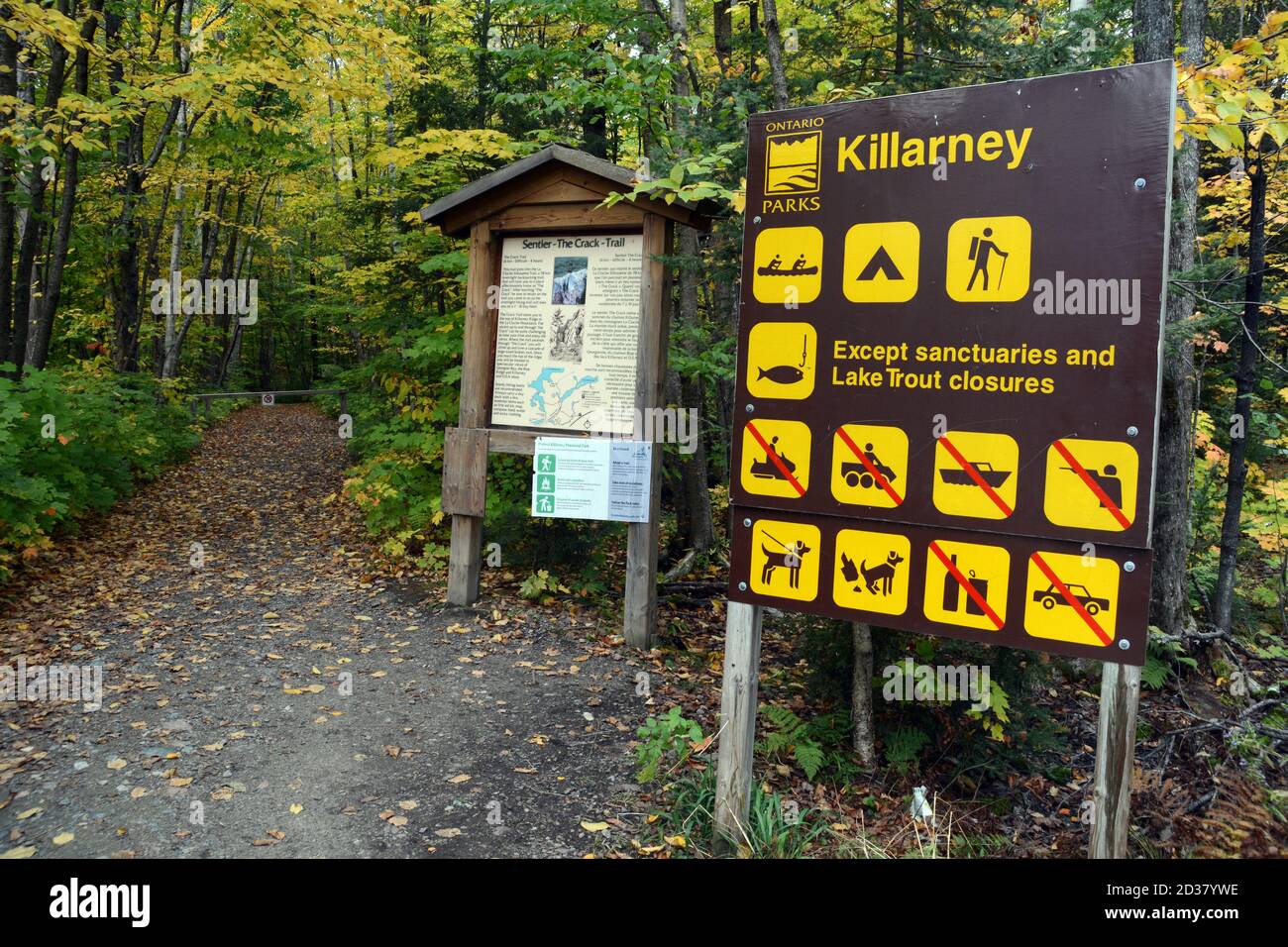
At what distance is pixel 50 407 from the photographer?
27.8 ft

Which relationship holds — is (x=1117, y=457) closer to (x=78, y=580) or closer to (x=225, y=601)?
(x=225, y=601)

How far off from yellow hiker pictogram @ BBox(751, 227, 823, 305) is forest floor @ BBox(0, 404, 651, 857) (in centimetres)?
273

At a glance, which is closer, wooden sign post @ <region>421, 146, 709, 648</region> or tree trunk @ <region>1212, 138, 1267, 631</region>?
wooden sign post @ <region>421, 146, 709, 648</region>

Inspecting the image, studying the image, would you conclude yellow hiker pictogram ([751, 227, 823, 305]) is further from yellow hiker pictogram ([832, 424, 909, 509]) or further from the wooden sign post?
the wooden sign post

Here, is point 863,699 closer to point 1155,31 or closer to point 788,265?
point 788,265

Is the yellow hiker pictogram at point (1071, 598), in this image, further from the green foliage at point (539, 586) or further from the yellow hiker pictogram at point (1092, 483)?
the green foliage at point (539, 586)

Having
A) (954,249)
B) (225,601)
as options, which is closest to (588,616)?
(225,601)

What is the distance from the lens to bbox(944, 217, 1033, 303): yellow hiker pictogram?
9.96ft

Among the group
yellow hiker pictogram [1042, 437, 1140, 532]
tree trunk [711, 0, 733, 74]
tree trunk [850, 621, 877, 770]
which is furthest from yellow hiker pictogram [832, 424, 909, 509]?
tree trunk [711, 0, 733, 74]

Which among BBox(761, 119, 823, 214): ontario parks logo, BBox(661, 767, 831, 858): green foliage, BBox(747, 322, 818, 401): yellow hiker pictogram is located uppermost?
BBox(761, 119, 823, 214): ontario parks logo

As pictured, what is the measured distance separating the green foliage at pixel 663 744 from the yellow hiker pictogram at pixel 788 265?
2479mm

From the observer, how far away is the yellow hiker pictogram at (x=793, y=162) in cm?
348

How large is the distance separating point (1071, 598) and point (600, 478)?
398cm
